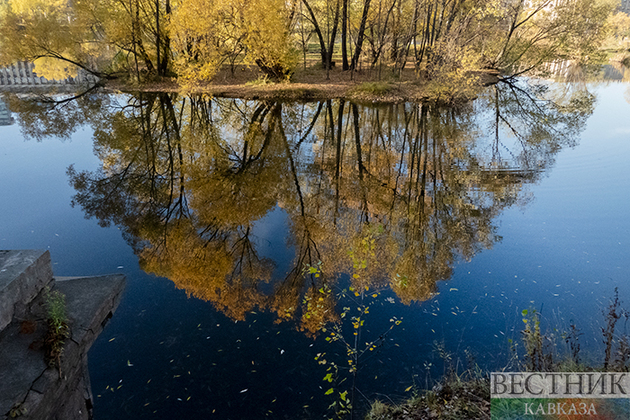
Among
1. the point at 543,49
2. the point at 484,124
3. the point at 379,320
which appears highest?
the point at 543,49

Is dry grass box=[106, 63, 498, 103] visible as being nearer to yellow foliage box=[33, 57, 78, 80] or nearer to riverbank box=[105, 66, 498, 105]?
riverbank box=[105, 66, 498, 105]

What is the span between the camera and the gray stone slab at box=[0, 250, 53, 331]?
4.95 metres

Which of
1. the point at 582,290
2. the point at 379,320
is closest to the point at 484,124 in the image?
the point at 582,290

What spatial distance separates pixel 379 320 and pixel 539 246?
4589mm

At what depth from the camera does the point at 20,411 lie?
4168 mm

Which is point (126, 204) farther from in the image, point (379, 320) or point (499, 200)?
point (499, 200)

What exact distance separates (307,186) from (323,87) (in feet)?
51.1

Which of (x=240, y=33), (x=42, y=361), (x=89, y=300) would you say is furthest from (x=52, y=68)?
(x=42, y=361)

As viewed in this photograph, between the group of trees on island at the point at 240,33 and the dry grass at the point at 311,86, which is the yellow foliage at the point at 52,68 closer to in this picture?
the group of trees on island at the point at 240,33

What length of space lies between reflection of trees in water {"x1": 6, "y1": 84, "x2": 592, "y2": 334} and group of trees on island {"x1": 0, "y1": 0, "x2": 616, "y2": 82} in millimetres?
4559

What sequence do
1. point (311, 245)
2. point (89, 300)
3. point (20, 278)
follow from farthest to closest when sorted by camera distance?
point (311, 245), point (89, 300), point (20, 278)

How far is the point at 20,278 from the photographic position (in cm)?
521

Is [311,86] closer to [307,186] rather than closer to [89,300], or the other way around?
[307,186]

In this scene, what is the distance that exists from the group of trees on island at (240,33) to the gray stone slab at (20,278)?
61.7 feet
